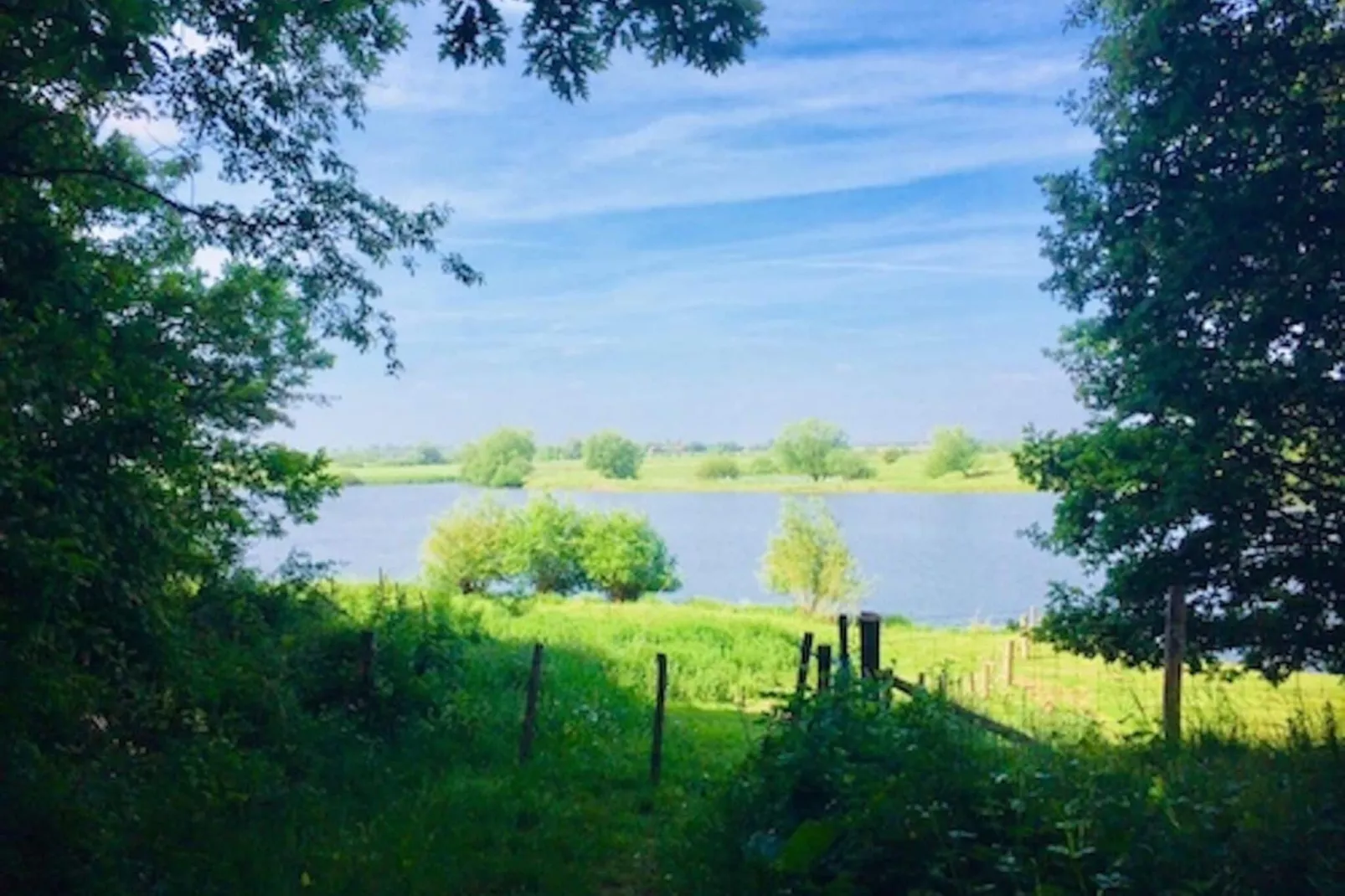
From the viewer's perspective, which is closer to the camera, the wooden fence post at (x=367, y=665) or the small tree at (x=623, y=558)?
the wooden fence post at (x=367, y=665)

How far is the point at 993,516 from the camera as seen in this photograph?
7888 cm

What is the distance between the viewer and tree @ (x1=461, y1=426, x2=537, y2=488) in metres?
68.3

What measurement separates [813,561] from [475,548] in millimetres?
16859

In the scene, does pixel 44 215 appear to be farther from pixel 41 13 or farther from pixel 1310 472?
pixel 1310 472

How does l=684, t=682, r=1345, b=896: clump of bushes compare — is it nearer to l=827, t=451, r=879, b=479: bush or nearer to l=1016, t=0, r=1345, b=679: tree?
l=1016, t=0, r=1345, b=679: tree

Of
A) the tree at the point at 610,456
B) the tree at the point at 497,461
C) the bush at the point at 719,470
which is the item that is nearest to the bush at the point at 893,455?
the bush at the point at 719,470

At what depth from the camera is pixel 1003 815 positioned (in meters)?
4.00

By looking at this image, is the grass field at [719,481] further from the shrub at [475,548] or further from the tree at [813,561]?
the tree at [813,561]

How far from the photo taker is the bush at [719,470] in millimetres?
103312

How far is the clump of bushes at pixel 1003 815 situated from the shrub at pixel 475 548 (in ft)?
132

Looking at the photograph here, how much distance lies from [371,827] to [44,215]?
4.48 m

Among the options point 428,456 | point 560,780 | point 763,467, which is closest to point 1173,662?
point 560,780

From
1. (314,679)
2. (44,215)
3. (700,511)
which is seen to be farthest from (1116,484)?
(700,511)

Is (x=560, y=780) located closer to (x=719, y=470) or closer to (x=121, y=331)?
(x=121, y=331)
